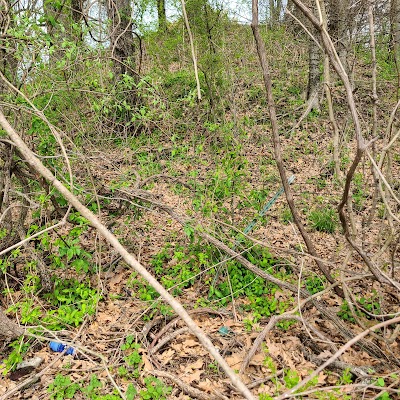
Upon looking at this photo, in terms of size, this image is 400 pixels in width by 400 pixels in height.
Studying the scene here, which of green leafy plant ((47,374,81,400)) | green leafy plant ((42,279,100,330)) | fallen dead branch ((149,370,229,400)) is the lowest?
fallen dead branch ((149,370,229,400))

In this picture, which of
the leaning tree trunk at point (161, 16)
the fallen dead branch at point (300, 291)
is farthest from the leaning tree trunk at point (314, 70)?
the fallen dead branch at point (300, 291)

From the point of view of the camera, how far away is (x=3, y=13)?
3.22m

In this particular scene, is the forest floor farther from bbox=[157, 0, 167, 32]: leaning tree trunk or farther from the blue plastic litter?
bbox=[157, 0, 167, 32]: leaning tree trunk

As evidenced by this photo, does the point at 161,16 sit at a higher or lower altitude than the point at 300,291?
higher

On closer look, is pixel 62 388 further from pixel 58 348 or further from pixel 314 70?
pixel 314 70

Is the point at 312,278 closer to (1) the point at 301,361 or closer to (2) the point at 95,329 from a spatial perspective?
(1) the point at 301,361

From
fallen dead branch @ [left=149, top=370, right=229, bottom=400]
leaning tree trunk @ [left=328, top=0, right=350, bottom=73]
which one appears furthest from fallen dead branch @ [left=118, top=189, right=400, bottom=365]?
leaning tree trunk @ [left=328, top=0, right=350, bottom=73]

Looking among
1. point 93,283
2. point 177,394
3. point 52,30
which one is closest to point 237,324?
point 177,394

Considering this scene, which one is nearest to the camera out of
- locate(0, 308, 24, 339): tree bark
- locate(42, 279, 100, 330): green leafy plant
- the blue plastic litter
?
locate(0, 308, 24, 339): tree bark

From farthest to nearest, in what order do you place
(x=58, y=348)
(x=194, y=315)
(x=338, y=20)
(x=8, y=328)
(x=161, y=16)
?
(x=161, y=16) < (x=338, y=20) < (x=194, y=315) < (x=58, y=348) < (x=8, y=328)

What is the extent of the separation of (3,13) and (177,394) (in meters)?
3.35

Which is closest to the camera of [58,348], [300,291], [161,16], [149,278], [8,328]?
[149,278]

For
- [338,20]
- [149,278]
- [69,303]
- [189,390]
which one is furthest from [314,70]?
[149,278]

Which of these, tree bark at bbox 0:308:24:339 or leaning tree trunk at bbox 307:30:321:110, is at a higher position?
leaning tree trunk at bbox 307:30:321:110
